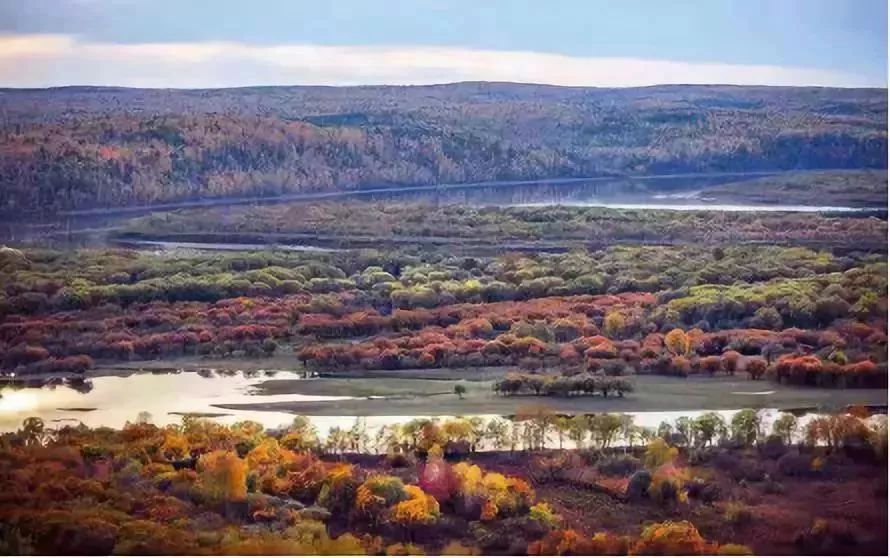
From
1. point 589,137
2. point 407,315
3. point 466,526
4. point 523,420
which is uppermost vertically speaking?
point 589,137

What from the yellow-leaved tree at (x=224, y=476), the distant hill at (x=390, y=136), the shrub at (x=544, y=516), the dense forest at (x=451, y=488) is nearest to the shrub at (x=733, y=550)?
the dense forest at (x=451, y=488)

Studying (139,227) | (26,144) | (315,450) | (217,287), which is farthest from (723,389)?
(26,144)

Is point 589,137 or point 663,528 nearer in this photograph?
point 663,528

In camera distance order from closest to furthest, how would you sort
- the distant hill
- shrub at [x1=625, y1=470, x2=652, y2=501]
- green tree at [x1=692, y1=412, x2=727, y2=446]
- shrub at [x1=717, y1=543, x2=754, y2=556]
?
shrub at [x1=717, y1=543, x2=754, y2=556] → shrub at [x1=625, y1=470, x2=652, y2=501] → green tree at [x1=692, y1=412, x2=727, y2=446] → the distant hill

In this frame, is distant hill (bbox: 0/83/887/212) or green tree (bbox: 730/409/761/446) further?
distant hill (bbox: 0/83/887/212)

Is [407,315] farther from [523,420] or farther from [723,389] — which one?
[723,389]

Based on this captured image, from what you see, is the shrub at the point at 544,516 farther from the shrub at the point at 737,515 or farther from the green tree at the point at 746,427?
the green tree at the point at 746,427

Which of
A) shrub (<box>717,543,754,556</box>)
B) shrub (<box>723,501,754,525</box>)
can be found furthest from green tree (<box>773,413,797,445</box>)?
shrub (<box>717,543,754,556</box>)

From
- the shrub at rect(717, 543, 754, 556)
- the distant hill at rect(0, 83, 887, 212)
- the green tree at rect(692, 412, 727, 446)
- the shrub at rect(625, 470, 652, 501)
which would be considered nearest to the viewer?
the shrub at rect(717, 543, 754, 556)

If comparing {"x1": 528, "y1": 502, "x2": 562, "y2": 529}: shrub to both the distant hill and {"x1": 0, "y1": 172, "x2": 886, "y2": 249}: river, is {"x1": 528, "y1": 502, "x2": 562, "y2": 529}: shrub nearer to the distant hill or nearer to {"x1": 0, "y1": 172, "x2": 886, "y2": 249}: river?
{"x1": 0, "y1": 172, "x2": 886, "y2": 249}: river
